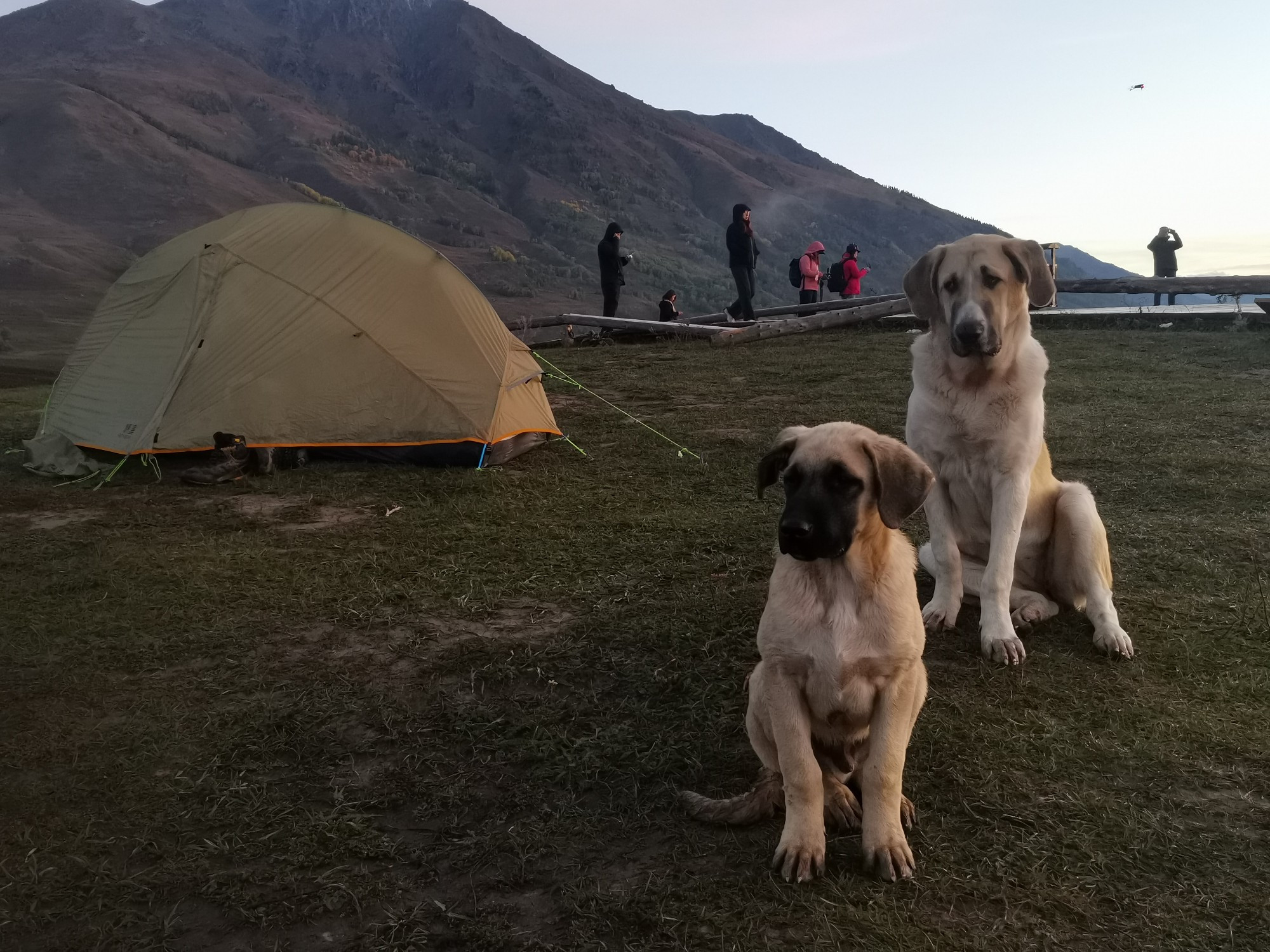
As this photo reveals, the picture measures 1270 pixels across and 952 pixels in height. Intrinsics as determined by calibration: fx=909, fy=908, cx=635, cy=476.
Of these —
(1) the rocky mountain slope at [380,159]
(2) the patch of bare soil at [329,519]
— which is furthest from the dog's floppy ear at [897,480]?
(1) the rocky mountain slope at [380,159]

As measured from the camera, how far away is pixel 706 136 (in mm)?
155500

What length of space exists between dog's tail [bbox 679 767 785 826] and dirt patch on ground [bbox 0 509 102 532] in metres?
5.46

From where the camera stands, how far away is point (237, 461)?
24.4 feet

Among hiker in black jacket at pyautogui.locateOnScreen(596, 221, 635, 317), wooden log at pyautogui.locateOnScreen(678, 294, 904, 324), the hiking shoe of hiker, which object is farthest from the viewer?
wooden log at pyautogui.locateOnScreen(678, 294, 904, 324)

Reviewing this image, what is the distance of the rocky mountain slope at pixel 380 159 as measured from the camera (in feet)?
183

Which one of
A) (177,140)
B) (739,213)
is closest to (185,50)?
(177,140)

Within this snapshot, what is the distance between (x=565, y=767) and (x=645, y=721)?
1.41 feet

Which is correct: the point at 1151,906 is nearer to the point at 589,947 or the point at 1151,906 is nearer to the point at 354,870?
the point at 589,947

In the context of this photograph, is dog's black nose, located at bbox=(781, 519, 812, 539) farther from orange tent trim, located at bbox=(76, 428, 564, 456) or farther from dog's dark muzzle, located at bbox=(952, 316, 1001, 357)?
orange tent trim, located at bbox=(76, 428, 564, 456)

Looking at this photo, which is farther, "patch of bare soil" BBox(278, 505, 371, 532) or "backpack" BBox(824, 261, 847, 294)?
"backpack" BBox(824, 261, 847, 294)

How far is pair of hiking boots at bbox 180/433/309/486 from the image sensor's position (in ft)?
23.9

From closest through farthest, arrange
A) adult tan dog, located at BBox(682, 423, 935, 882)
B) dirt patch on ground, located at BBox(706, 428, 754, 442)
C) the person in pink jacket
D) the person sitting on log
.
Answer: adult tan dog, located at BBox(682, 423, 935, 882) → dirt patch on ground, located at BBox(706, 428, 754, 442) → the person sitting on log → the person in pink jacket

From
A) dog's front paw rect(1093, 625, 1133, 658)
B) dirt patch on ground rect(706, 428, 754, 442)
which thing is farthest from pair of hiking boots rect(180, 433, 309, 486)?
dog's front paw rect(1093, 625, 1133, 658)

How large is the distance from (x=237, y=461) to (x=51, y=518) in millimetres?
1371
